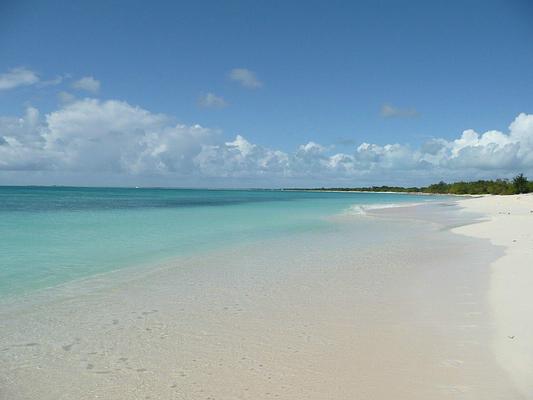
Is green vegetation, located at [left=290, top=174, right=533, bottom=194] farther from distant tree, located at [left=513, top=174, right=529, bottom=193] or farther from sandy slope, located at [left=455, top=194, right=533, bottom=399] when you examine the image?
sandy slope, located at [left=455, top=194, right=533, bottom=399]

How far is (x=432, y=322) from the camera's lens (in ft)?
21.1

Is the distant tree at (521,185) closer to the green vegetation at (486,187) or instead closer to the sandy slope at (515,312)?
the green vegetation at (486,187)

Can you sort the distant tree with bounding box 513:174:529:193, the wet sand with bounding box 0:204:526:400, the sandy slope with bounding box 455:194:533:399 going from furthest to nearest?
1. the distant tree with bounding box 513:174:529:193
2. the sandy slope with bounding box 455:194:533:399
3. the wet sand with bounding box 0:204:526:400

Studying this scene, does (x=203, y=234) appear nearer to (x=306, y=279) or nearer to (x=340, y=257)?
(x=340, y=257)

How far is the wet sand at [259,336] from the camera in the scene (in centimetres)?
444

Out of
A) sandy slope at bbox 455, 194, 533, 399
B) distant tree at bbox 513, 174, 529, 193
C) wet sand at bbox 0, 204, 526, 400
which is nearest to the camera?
wet sand at bbox 0, 204, 526, 400

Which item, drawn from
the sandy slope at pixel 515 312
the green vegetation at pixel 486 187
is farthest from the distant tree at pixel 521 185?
the sandy slope at pixel 515 312

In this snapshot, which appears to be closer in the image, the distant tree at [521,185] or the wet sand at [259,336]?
the wet sand at [259,336]

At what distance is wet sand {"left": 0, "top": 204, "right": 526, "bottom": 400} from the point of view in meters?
4.44

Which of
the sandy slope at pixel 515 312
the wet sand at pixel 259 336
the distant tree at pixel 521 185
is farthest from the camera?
the distant tree at pixel 521 185

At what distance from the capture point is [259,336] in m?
5.93

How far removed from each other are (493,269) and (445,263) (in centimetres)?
141

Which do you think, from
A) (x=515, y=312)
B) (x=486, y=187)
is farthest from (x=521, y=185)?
(x=515, y=312)

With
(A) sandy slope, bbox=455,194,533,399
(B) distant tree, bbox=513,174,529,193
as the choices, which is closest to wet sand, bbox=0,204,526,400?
(A) sandy slope, bbox=455,194,533,399
